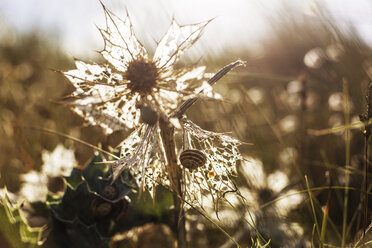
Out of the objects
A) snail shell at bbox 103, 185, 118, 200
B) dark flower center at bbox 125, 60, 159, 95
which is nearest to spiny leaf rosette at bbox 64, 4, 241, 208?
dark flower center at bbox 125, 60, 159, 95

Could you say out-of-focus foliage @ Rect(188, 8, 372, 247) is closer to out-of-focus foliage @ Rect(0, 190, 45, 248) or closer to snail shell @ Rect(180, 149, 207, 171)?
snail shell @ Rect(180, 149, 207, 171)

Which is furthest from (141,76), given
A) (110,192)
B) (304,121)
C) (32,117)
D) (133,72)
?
(32,117)

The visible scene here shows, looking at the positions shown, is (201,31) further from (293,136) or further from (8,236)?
(293,136)

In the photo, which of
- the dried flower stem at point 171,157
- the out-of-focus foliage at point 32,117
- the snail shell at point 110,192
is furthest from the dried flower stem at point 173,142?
the out-of-focus foliage at point 32,117

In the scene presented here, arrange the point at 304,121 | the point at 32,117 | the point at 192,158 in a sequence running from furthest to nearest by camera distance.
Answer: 1. the point at 32,117
2. the point at 304,121
3. the point at 192,158

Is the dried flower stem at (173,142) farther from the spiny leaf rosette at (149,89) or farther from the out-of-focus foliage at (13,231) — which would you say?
the out-of-focus foliage at (13,231)

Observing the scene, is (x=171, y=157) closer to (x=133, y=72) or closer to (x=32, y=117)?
(x=133, y=72)
